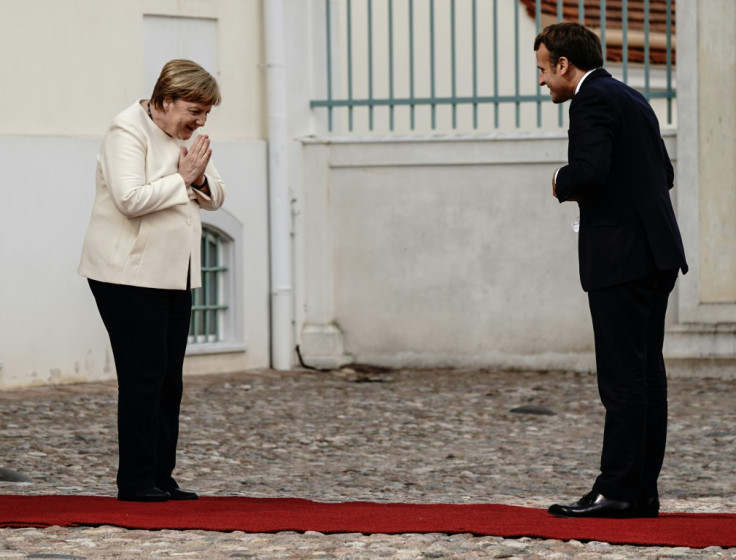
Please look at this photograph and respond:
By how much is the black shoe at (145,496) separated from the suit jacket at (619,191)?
72.3 inches

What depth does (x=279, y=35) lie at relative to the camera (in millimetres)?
12539

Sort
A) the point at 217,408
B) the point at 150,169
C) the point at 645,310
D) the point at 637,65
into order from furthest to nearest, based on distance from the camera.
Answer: the point at 637,65, the point at 217,408, the point at 150,169, the point at 645,310

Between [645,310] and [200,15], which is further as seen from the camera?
[200,15]

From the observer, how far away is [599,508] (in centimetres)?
541

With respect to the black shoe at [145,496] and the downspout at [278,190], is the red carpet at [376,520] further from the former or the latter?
the downspout at [278,190]

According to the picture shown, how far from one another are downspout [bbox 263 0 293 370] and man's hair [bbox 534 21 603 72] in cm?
723

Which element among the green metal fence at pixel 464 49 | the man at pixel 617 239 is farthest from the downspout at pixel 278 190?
the man at pixel 617 239

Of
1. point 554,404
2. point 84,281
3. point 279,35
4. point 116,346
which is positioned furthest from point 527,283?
point 116,346

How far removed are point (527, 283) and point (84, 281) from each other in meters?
3.57

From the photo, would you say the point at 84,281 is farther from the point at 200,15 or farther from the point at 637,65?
the point at 637,65

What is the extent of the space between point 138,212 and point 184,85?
19.8 inches

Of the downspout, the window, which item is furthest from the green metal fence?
the window

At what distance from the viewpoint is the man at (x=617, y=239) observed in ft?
17.7

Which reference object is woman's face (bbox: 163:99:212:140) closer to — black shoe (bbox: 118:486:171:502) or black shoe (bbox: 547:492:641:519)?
black shoe (bbox: 118:486:171:502)
